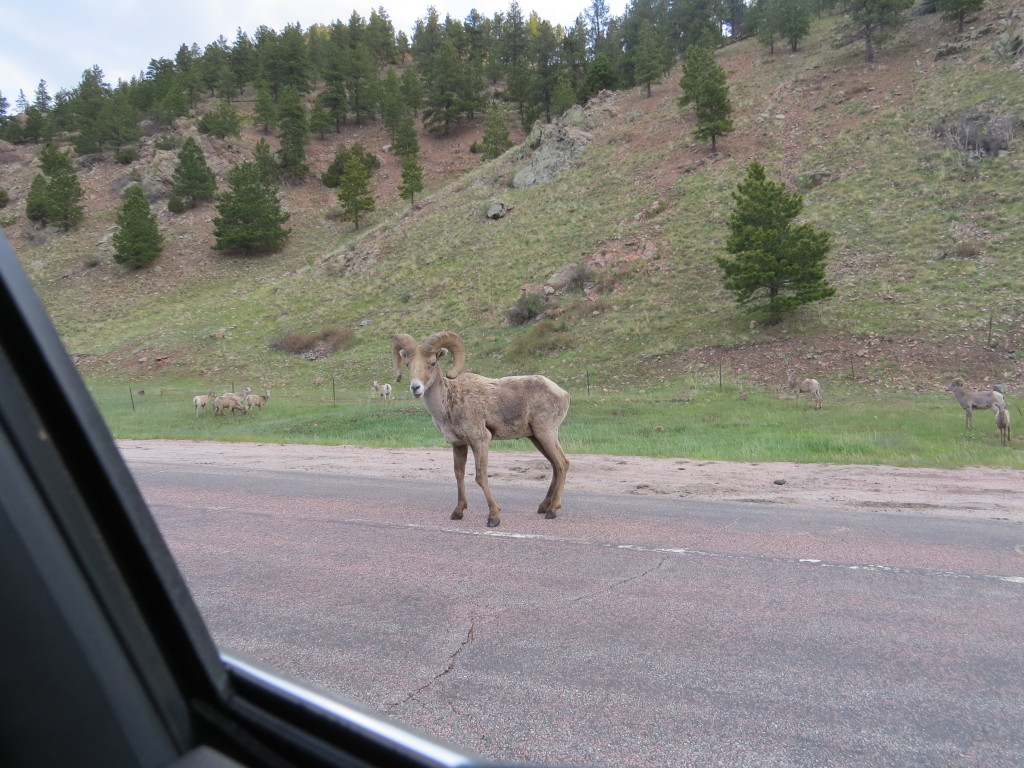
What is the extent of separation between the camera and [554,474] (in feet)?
29.5

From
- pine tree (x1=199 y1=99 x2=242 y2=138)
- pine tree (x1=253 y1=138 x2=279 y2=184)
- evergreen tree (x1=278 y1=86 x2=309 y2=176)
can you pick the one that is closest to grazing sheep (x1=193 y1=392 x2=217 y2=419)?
pine tree (x1=253 y1=138 x2=279 y2=184)

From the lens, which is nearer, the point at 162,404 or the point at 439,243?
the point at 162,404

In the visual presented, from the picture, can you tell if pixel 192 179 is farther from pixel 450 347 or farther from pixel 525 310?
pixel 450 347

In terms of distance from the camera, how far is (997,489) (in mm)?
10242

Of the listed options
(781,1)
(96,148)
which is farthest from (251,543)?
(96,148)

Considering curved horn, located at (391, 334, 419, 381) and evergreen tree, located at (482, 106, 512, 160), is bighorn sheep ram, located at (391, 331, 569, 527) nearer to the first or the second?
curved horn, located at (391, 334, 419, 381)

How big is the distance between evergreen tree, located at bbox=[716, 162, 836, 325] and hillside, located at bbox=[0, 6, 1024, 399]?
1326mm

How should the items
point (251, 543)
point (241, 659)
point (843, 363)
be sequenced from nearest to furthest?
point (241, 659) < point (251, 543) < point (843, 363)

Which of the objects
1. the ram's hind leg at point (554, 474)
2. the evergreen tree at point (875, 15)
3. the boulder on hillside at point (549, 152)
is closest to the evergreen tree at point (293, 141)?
the boulder on hillside at point (549, 152)

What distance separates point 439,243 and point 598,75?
37.2 metres

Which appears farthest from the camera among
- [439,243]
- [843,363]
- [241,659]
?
[439,243]

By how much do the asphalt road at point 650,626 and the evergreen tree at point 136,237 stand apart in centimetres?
5792

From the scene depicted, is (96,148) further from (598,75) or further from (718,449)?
(718,449)

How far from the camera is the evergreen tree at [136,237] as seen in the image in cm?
5778
